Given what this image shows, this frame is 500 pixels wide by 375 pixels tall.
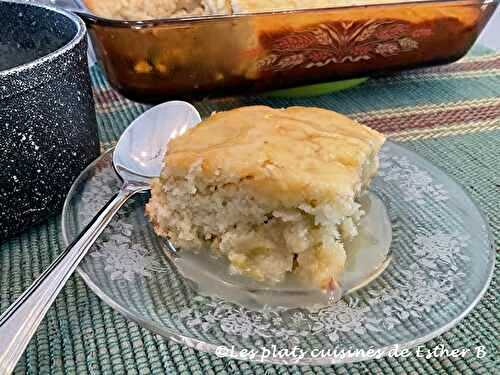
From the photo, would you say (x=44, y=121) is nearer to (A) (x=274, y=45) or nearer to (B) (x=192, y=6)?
(A) (x=274, y=45)

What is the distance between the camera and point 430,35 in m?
1.18

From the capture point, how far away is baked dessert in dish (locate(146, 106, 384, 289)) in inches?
25.3

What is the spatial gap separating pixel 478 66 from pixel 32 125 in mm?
1083

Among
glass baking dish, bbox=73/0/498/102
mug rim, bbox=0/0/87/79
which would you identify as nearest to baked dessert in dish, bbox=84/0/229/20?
glass baking dish, bbox=73/0/498/102

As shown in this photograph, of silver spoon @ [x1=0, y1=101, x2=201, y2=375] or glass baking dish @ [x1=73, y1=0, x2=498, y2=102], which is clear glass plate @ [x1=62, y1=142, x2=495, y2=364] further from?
glass baking dish @ [x1=73, y1=0, x2=498, y2=102]

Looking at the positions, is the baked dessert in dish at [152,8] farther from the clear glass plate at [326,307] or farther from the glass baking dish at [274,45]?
the clear glass plate at [326,307]

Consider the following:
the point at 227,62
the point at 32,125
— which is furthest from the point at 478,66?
the point at 32,125

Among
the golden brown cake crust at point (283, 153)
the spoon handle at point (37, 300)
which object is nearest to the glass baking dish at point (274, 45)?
the golden brown cake crust at point (283, 153)

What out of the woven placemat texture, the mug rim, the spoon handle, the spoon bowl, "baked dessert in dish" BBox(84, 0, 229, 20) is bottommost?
the woven placemat texture

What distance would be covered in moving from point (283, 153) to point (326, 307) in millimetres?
186

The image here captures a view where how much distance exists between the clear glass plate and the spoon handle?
16 millimetres

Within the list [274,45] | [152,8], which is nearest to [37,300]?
[274,45]

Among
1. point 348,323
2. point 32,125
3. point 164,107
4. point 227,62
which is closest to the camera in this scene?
point 348,323

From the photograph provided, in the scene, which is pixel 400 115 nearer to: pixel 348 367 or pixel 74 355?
pixel 348 367
